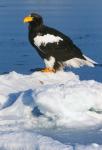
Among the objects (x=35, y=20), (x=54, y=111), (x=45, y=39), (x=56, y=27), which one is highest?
(x=35, y=20)

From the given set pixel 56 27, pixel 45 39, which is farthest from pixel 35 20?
pixel 56 27

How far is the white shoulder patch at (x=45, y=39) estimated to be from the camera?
822 cm

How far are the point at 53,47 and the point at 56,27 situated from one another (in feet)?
17.1

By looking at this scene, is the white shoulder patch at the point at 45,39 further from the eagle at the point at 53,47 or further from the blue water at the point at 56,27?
the blue water at the point at 56,27

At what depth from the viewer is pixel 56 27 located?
13586 mm

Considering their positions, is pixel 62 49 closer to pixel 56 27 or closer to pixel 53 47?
pixel 53 47

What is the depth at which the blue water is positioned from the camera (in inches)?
370

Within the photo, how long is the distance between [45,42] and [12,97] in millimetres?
2586

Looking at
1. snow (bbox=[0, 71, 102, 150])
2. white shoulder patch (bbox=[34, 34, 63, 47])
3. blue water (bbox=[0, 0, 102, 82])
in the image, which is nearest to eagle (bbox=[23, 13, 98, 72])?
white shoulder patch (bbox=[34, 34, 63, 47])

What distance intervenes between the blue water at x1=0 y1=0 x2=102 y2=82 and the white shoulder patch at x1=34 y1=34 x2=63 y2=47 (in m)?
0.65

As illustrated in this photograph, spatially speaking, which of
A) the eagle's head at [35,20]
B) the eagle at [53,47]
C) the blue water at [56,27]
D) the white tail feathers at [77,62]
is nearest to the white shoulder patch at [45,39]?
the eagle at [53,47]

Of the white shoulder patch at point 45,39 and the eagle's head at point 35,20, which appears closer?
the white shoulder patch at point 45,39

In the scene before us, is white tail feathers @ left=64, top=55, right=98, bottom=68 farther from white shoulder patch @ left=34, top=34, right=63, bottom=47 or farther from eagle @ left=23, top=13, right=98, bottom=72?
white shoulder patch @ left=34, top=34, right=63, bottom=47

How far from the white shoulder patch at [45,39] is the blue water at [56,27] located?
65cm
